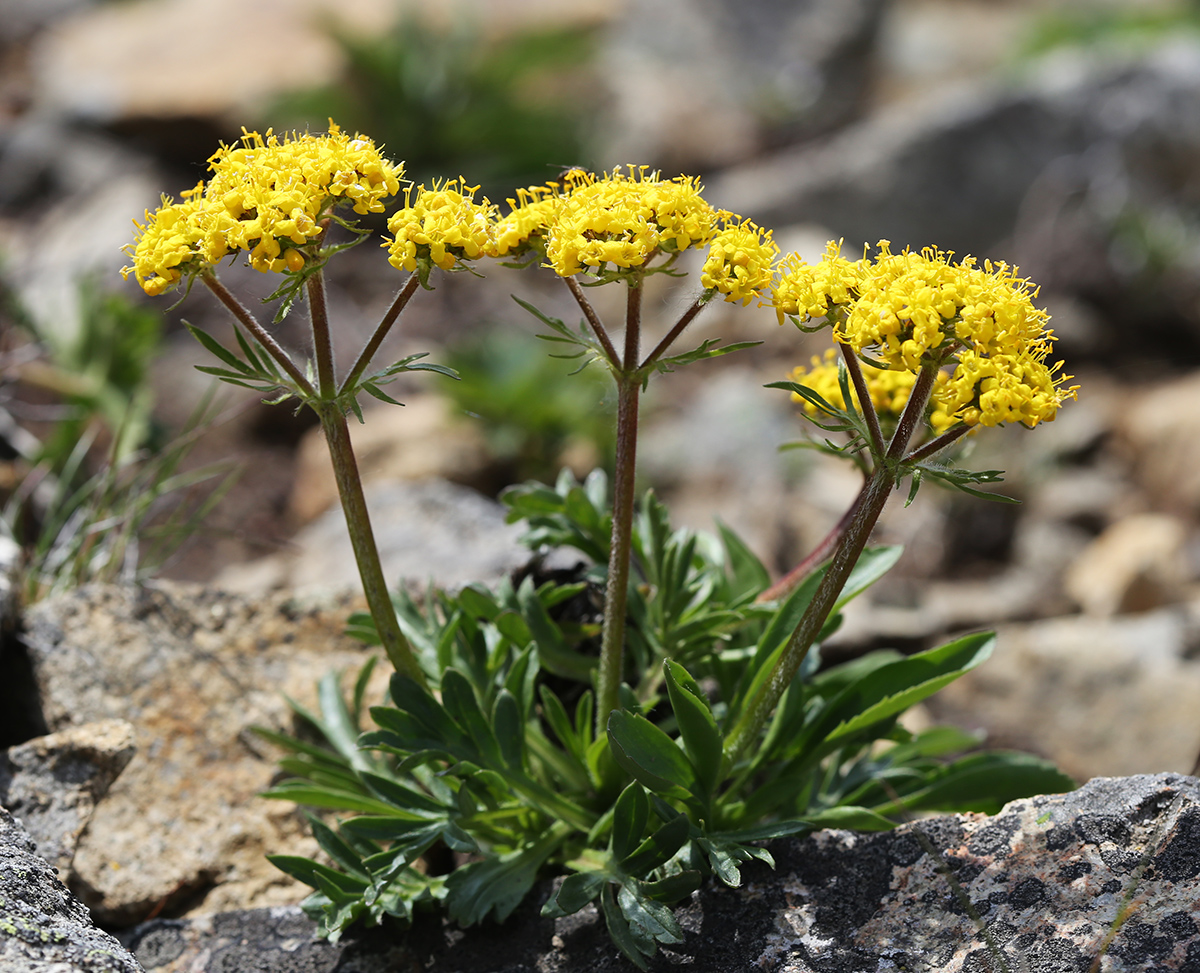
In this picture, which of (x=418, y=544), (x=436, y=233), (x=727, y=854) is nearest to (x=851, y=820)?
(x=727, y=854)

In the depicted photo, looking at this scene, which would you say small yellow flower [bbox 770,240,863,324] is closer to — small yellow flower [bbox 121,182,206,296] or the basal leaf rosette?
the basal leaf rosette

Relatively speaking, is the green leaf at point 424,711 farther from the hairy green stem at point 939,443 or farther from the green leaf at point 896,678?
the hairy green stem at point 939,443

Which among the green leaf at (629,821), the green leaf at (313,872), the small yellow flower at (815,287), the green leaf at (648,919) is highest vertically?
the small yellow flower at (815,287)

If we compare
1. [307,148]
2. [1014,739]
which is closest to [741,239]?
[307,148]

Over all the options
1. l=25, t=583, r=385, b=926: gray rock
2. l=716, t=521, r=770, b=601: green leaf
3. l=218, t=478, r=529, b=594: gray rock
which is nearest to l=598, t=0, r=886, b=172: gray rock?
l=218, t=478, r=529, b=594: gray rock

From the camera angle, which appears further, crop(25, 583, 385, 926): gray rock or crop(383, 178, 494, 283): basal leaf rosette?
crop(25, 583, 385, 926): gray rock

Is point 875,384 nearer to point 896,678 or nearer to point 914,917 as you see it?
point 896,678

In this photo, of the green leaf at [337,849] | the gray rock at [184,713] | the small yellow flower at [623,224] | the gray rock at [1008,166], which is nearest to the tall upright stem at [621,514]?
the small yellow flower at [623,224]

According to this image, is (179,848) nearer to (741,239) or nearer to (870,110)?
(741,239)

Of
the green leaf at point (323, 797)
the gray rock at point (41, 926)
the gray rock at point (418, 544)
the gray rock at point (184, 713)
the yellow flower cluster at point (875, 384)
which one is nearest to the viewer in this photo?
the gray rock at point (41, 926)
